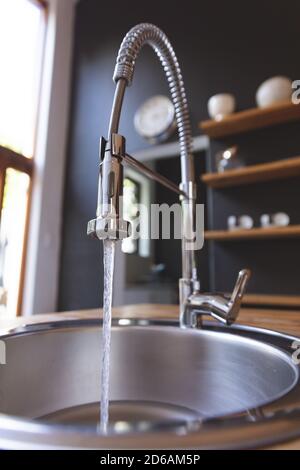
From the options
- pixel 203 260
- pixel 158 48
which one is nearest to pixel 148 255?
pixel 203 260

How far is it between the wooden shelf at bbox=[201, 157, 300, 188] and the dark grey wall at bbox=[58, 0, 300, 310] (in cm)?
54

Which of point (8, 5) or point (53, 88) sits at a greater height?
point (8, 5)

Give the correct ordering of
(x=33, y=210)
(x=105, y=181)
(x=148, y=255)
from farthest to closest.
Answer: (x=148, y=255) < (x=33, y=210) < (x=105, y=181)

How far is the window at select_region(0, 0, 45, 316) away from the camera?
2.38 meters

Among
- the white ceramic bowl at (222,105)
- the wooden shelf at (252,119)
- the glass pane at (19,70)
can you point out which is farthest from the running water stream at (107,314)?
the glass pane at (19,70)

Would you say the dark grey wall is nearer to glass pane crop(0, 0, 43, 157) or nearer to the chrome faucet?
glass pane crop(0, 0, 43, 157)

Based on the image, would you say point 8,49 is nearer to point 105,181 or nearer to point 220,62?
point 220,62

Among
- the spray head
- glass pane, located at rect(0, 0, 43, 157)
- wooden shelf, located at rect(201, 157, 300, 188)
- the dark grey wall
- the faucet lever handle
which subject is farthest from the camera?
glass pane, located at rect(0, 0, 43, 157)

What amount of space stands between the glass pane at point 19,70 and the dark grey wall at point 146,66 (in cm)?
38

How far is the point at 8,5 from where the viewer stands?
8.27 ft

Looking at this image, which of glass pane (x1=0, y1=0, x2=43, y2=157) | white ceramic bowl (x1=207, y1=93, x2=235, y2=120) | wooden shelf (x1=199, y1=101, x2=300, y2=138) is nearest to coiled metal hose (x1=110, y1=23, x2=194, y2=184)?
wooden shelf (x1=199, y1=101, x2=300, y2=138)

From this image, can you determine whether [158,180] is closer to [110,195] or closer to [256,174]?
[110,195]

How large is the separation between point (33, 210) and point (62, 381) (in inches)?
96.0
